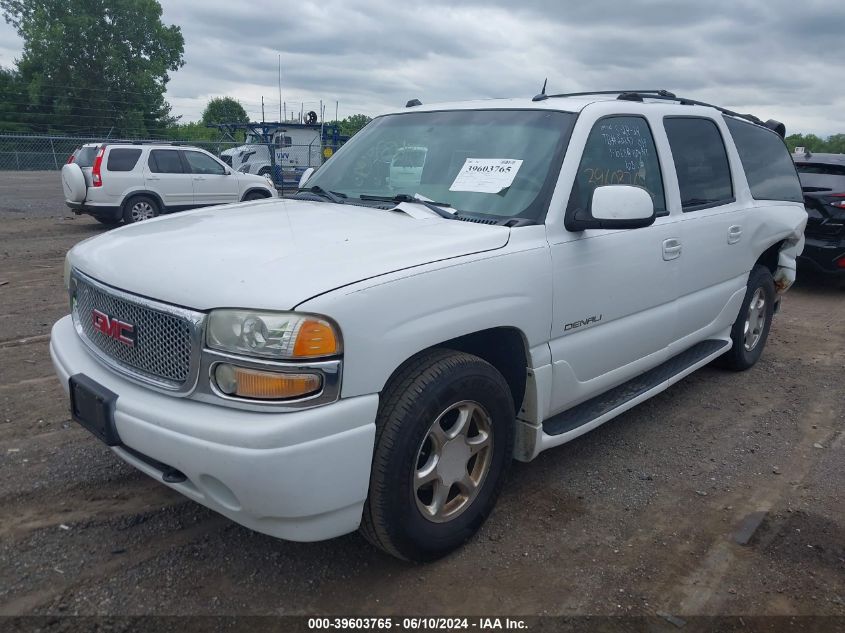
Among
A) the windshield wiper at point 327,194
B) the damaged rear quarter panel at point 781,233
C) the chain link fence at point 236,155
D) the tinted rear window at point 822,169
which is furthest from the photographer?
the chain link fence at point 236,155

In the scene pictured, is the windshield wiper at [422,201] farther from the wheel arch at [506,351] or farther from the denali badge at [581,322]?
the denali badge at [581,322]

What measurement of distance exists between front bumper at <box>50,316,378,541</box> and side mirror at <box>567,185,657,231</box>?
4.55 feet

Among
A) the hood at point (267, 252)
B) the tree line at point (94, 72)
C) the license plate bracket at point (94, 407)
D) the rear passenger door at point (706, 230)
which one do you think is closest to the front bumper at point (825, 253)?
the rear passenger door at point (706, 230)

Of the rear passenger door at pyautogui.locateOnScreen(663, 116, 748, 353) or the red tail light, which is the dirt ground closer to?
the rear passenger door at pyautogui.locateOnScreen(663, 116, 748, 353)

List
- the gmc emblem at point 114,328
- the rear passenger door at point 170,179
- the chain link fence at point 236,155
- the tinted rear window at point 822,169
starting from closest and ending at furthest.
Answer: the gmc emblem at point 114,328 → the tinted rear window at point 822,169 → the rear passenger door at point 170,179 → the chain link fence at point 236,155

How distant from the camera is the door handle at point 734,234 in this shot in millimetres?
4540

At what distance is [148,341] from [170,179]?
12974 mm

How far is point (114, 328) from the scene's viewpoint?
273 cm

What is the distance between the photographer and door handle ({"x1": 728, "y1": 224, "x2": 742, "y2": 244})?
4540mm

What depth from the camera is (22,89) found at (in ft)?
128

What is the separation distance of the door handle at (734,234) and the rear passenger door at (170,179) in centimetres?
1240

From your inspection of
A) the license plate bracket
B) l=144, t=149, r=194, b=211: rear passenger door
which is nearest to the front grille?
the license plate bracket

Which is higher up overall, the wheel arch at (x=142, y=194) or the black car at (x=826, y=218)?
the black car at (x=826, y=218)

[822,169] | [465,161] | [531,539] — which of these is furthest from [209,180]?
[531,539]
